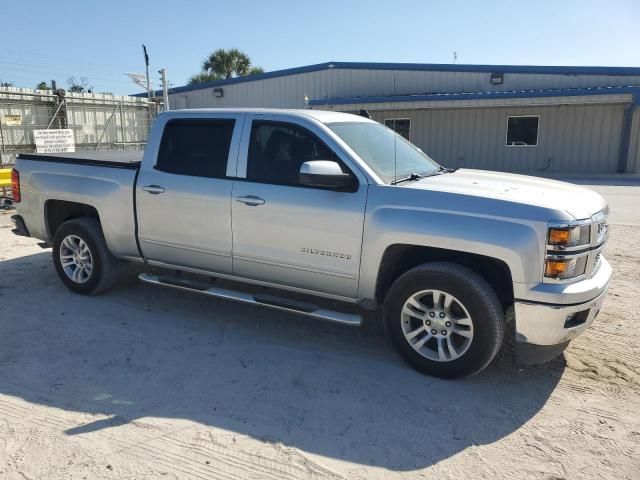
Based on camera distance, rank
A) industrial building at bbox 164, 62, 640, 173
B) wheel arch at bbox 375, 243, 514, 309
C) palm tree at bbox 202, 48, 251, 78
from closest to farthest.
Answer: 1. wheel arch at bbox 375, 243, 514, 309
2. industrial building at bbox 164, 62, 640, 173
3. palm tree at bbox 202, 48, 251, 78

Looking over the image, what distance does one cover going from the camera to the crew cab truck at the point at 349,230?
3.54 metres

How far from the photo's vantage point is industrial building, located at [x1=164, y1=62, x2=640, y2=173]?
19.2 m

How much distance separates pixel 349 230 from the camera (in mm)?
4027

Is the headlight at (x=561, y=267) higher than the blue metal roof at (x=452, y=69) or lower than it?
lower

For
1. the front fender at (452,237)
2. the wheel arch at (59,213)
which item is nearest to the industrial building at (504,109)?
the wheel arch at (59,213)

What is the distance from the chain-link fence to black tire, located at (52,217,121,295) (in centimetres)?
881

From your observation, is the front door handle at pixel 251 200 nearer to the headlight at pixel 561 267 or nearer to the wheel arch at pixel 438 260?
the wheel arch at pixel 438 260

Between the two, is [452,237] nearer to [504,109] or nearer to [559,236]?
[559,236]

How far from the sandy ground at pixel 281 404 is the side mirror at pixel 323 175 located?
1.40m

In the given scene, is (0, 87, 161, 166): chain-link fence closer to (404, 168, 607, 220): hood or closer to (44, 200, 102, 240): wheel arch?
(44, 200, 102, 240): wheel arch

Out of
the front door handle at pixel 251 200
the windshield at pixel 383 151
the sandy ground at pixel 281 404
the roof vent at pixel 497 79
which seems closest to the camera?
the sandy ground at pixel 281 404

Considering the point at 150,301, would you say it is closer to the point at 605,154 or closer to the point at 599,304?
the point at 599,304

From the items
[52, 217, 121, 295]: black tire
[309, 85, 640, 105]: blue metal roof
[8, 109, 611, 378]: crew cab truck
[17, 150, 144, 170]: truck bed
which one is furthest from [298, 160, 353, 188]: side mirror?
[309, 85, 640, 105]: blue metal roof

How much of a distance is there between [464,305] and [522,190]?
3.30ft
